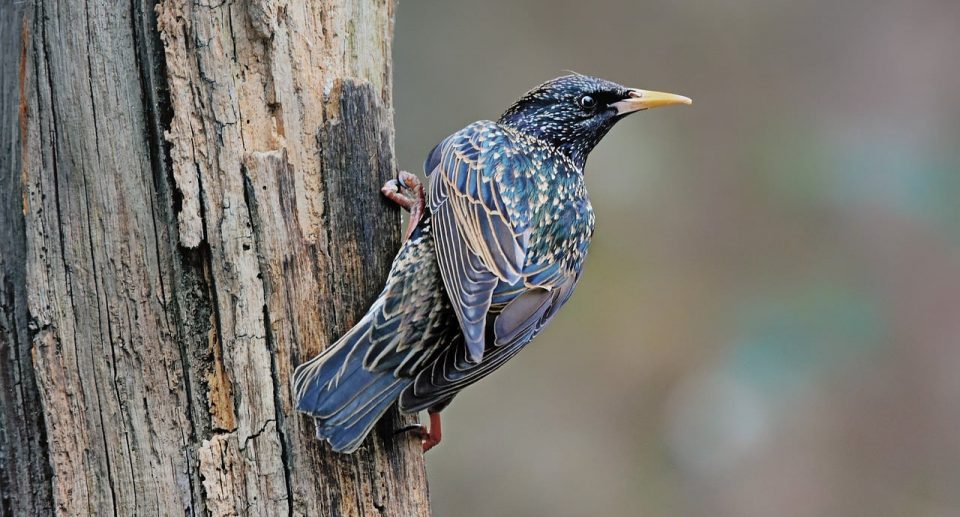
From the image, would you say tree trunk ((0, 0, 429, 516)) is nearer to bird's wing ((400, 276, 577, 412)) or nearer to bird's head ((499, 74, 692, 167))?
bird's wing ((400, 276, 577, 412))

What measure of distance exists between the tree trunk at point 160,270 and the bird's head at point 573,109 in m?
1.26

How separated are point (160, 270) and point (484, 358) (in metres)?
0.92

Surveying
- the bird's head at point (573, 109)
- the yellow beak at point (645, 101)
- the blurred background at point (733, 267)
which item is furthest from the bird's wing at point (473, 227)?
the blurred background at point (733, 267)

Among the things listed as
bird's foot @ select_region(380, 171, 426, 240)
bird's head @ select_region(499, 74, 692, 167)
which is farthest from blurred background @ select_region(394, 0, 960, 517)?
bird's foot @ select_region(380, 171, 426, 240)

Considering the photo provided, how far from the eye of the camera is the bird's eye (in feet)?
11.0

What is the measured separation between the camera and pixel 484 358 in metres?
2.51

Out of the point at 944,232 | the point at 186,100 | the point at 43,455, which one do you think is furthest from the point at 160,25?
the point at 944,232

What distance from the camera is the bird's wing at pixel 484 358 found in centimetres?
239

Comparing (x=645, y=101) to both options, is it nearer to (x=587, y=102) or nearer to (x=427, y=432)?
(x=587, y=102)

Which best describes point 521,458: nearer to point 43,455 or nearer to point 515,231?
point 515,231

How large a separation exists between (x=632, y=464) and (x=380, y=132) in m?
3.79

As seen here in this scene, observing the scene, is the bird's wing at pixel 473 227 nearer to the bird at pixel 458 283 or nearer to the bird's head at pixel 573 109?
the bird at pixel 458 283

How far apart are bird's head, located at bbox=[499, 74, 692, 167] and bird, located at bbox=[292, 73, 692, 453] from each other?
92 millimetres

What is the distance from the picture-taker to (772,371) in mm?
5734
